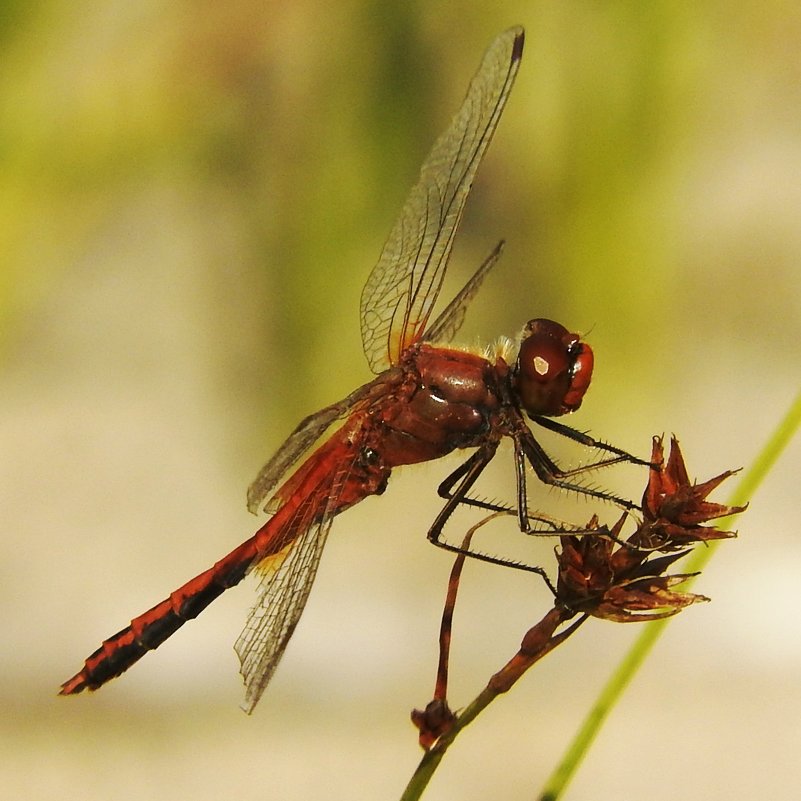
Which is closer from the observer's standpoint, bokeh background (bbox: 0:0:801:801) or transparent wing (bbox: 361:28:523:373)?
transparent wing (bbox: 361:28:523:373)

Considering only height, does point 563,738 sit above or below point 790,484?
below

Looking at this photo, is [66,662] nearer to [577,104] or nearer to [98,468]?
[98,468]

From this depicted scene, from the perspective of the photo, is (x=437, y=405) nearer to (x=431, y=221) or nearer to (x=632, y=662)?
(x=431, y=221)

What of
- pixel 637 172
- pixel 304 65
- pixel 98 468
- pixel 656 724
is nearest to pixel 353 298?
pixel 304 65

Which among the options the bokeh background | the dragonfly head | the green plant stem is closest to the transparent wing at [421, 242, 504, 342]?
the dragonfly head

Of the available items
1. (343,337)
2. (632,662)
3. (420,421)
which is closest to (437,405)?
(420,421)

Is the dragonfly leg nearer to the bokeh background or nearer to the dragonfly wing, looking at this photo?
the dragonfly wing

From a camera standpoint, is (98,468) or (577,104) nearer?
(577,104)
